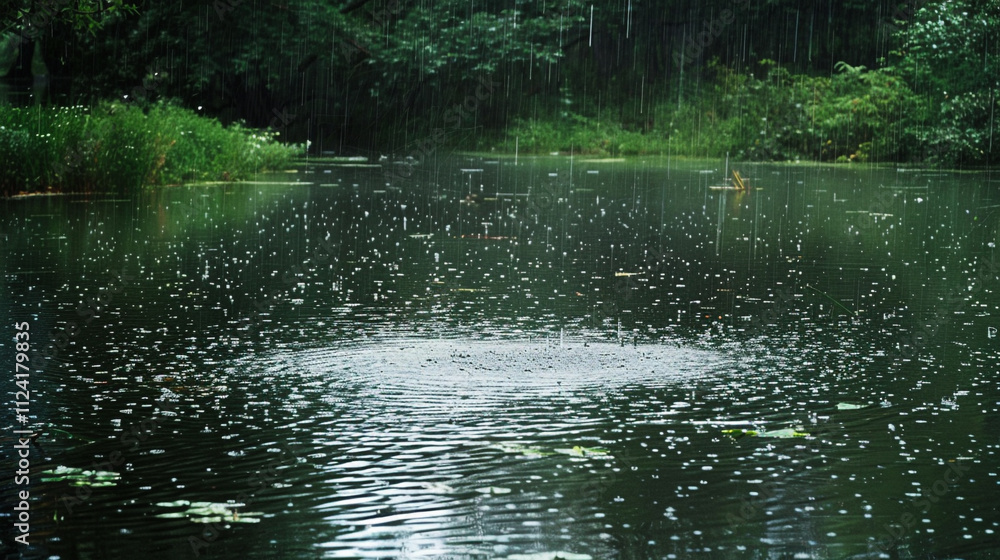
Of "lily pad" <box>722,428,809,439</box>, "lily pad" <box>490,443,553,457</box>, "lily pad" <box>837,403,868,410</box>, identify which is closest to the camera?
"lily pad" <box>490,443,553,457</box>

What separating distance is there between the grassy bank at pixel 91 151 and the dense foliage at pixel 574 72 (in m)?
11.1

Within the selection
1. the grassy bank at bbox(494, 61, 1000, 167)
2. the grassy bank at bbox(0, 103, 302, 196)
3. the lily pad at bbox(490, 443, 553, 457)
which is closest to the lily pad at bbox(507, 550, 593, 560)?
the lily pad at bbox(490, 443, 553, 457)

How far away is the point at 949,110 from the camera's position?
36.6 m

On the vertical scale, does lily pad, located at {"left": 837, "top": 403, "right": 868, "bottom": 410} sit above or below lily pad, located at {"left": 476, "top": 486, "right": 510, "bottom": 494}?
above

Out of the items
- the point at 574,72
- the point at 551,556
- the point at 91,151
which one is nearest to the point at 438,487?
the point at 551,556

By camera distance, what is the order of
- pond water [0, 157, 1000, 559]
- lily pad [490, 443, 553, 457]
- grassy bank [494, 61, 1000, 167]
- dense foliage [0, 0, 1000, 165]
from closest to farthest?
pond water [0, 157, 1000, 559] < lily pad [490, 443, 553, 457] < grassy bank [494, 61, 1000, 167] < dense foliage [0, 0, 1000, 165]

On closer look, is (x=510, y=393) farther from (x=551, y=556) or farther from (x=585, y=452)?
(x=551, y=556)

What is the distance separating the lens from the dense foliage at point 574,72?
39.1 m

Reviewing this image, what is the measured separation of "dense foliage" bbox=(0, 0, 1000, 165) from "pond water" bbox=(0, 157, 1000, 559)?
2362cm

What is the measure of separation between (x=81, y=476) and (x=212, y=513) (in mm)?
890

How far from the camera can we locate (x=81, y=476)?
585 cm

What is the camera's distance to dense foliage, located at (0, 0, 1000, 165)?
128 ft

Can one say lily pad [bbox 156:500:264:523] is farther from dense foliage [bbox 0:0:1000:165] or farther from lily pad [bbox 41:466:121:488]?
dense foliage [bbox 0:0:1000:165]

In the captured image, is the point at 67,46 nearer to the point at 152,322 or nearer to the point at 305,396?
the point at 152,322
